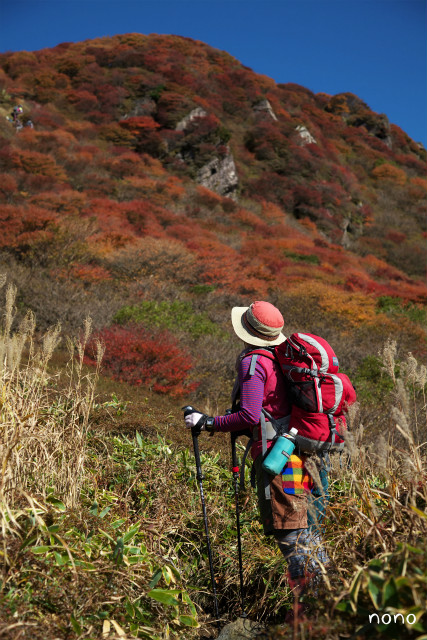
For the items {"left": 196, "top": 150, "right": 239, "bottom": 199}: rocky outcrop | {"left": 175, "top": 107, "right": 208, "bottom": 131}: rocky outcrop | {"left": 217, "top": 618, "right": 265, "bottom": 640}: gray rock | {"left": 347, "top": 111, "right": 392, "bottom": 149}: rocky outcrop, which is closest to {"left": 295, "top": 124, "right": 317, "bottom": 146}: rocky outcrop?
{"left": 175, "top": 107, "right": 208, "bottom": 131}: rocky outcrop

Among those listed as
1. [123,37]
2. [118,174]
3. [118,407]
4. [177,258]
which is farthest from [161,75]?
[118,407]

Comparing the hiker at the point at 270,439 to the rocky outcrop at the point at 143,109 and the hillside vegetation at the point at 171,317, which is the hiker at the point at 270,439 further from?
the rocky outcrop at the point at 143,109

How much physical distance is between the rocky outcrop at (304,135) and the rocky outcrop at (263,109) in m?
2.03

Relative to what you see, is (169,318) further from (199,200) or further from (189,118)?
(189,118)

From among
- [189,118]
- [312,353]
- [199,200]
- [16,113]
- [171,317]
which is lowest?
[171,317]

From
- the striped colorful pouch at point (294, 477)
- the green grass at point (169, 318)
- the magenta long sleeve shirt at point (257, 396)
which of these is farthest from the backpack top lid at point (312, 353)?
the green grass at point (169, 318)

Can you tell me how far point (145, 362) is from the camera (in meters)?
6.62

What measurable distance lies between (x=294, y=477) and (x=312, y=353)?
2.05ft

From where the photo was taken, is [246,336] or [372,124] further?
[372,124]

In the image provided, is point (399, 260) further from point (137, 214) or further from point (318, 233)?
point (137, 214)

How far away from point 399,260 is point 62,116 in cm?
2127

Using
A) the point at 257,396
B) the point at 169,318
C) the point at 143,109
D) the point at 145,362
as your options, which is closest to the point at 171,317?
the point at 169,318

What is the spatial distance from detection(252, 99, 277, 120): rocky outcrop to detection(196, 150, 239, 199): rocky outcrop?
900 cm

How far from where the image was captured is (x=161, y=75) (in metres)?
30.3
